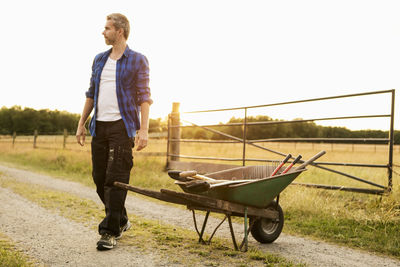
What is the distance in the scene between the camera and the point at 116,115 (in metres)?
2.98

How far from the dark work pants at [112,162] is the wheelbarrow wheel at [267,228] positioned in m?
1.18

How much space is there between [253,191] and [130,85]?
137 centimetres

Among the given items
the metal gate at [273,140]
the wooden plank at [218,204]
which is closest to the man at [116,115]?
the wooden plank at [218,204]

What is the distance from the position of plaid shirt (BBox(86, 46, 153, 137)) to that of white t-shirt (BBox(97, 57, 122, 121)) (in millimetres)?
36

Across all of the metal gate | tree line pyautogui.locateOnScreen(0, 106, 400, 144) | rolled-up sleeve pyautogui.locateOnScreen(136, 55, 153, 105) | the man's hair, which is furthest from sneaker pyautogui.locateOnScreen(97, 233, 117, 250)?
tree line pyautogui.locateOnScreen(0, 106, 400, 144)

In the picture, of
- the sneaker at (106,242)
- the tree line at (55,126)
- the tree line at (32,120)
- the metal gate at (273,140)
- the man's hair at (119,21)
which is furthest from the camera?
the tree line at (32,120)

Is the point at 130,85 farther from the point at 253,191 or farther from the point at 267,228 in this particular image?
A: the point at 267,228

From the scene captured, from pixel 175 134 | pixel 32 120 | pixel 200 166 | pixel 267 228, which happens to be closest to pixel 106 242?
pixel 267 228

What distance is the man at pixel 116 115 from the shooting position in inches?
116

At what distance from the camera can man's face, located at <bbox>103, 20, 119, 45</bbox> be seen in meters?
3.02

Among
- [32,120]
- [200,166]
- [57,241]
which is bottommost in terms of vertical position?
[57,241]

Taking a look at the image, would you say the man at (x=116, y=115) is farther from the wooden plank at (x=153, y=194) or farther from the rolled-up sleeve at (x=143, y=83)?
the wooden plank at (x=153, y=194)

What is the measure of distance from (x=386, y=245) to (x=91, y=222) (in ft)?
9.86

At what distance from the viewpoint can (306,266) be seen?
2.63 meters
